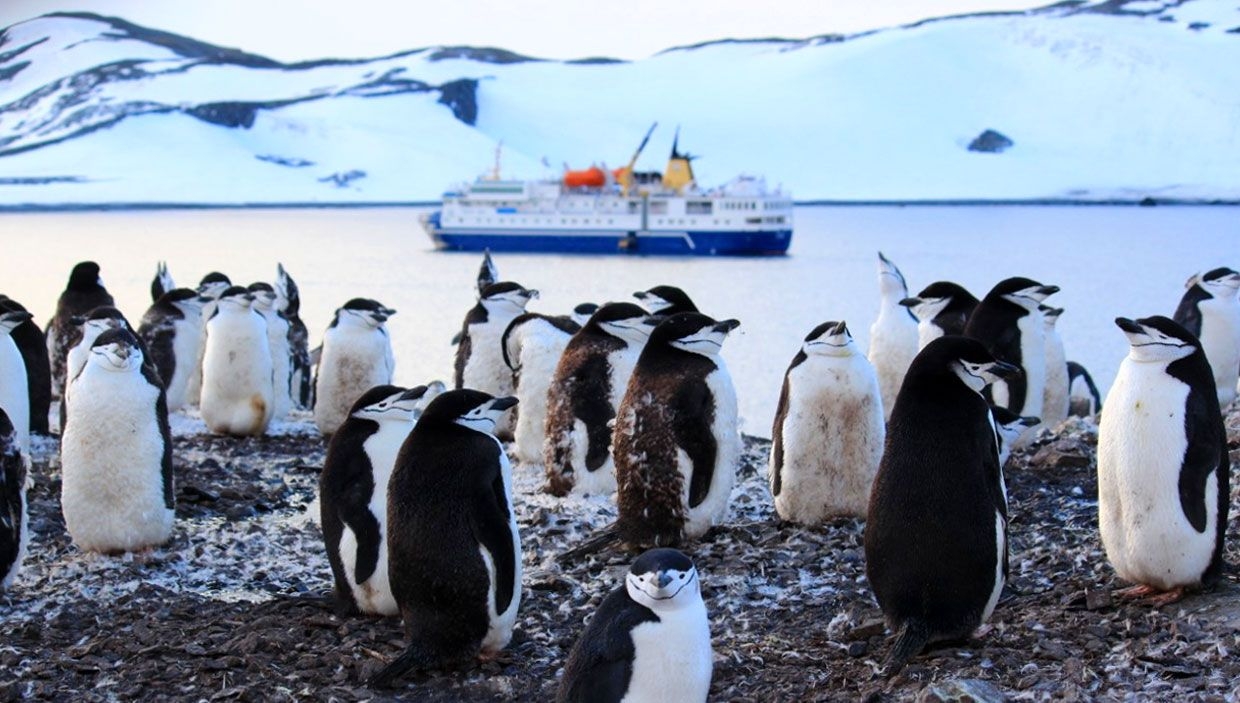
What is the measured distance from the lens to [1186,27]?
118312 millimetres

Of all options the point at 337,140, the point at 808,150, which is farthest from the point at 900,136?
the point at 337,140

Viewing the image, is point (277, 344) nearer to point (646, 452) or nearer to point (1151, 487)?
point (646, 452)

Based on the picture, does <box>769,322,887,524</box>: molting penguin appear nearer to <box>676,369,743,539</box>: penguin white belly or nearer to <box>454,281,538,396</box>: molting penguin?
<box>676,369,743,539</box>: penguin white belly

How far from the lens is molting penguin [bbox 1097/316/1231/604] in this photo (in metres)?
4.25

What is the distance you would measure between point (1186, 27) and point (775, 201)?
9085 centimetres

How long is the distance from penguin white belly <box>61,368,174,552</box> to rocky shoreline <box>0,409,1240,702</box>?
4.3 inches

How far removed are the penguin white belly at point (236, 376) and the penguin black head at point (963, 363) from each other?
4.90 meters

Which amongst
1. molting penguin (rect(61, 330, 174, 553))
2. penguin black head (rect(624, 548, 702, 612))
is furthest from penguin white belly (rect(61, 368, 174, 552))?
penguin black head (rect(624, 548, 702, 612))

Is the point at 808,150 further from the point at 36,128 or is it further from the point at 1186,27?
the point at 36,128

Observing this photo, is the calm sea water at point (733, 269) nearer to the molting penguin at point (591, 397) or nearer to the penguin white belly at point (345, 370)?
the penguin white belly at point (345, 370)

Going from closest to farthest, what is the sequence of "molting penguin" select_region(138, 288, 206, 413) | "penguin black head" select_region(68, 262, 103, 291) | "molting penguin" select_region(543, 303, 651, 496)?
"molting penguin" select_region(543, 303, 651, 496) < "molting penguin" select_region(138, 288, 206, 413) < "penguin black head" select_region(68, 262, 103, 291)

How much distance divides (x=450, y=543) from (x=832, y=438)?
6.57ft

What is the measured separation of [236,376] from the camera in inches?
316

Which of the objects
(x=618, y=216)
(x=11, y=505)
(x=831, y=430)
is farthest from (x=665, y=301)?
(x=618, y=216)
